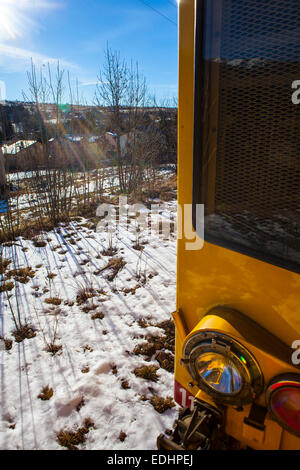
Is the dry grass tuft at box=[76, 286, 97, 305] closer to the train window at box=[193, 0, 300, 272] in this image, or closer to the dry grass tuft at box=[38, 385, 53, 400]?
the dry grass tuft at box=[38, 385, 53, 400]

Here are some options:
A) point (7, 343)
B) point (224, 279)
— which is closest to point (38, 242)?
point (7, 343)

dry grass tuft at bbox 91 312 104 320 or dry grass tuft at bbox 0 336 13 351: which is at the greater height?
dry grass tuft at bbox 91 312 104 320

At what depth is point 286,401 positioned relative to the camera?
0.75 metres

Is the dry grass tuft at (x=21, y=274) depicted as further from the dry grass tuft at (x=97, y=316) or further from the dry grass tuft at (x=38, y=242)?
the dry grass tuft at (x=97, y=316)

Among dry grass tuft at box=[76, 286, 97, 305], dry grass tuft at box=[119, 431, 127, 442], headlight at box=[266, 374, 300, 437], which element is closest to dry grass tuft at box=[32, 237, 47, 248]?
dry grass tuft at box=[76, 286, 97, 305]

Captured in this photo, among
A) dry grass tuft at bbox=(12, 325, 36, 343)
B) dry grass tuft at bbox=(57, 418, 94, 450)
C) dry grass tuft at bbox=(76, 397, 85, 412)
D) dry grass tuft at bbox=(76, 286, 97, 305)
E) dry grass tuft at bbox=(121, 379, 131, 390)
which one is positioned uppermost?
dry grass tuft at bbox=(76, 286, 97, 305)

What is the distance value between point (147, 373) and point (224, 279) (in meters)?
1.60

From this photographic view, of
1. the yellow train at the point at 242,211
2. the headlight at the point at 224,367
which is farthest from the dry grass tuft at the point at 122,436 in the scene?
the headlight at the point at 224,367

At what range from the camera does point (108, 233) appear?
209 inches

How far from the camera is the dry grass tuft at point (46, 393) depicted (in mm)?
1930

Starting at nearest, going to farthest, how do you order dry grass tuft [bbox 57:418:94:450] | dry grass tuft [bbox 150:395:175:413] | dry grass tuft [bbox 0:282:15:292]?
dry grass tuft [bbox 57:418:94:450] < dry grass tuft [bbox 150:395:175:413] < dry grass tuft [bbox 0:282:15:292]

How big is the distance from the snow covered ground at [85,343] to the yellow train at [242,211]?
3.73 ft

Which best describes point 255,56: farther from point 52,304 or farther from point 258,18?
point 52,304

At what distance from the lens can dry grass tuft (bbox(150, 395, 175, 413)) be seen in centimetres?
183
